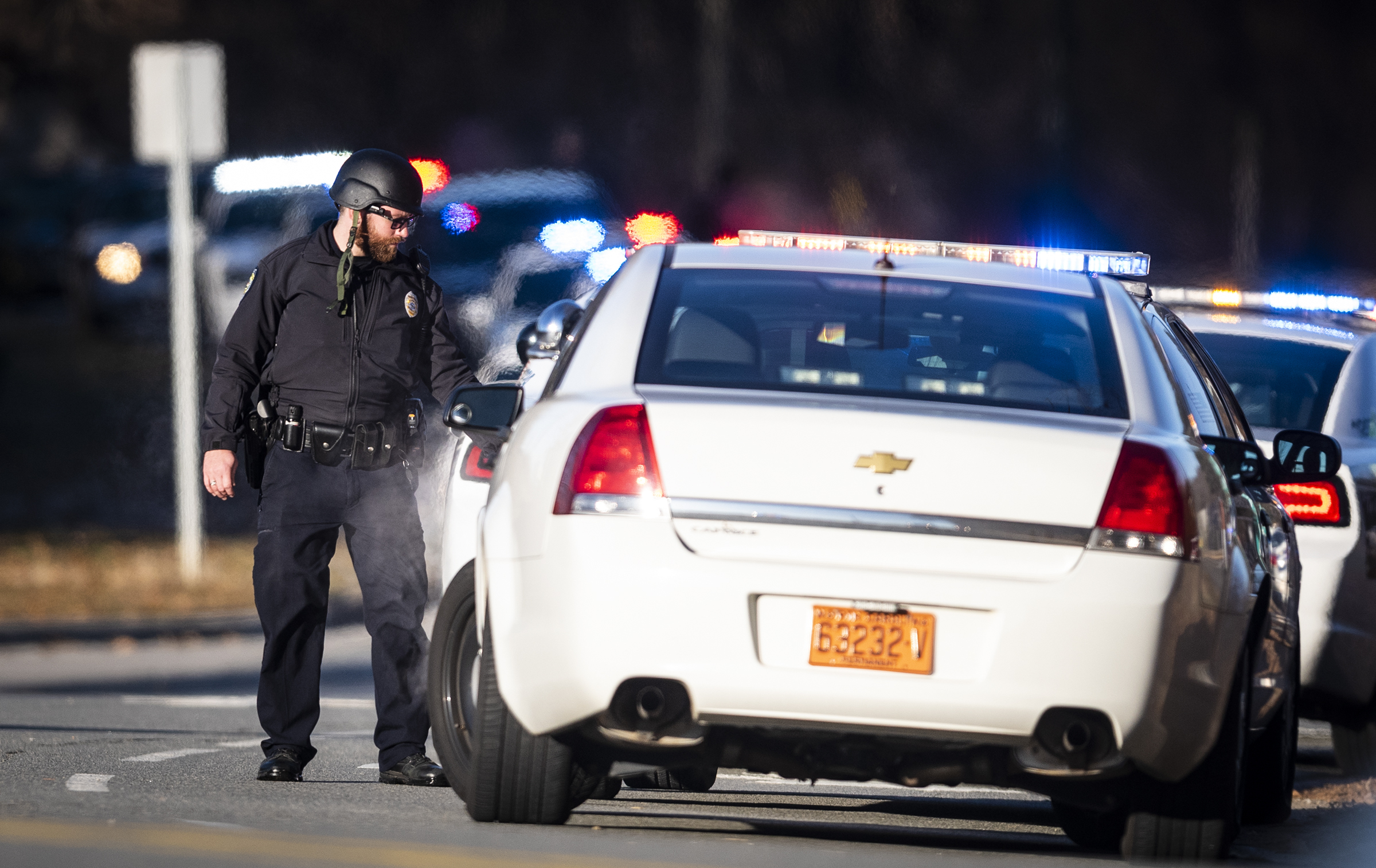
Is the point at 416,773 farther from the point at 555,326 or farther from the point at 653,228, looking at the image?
the point at 653,228

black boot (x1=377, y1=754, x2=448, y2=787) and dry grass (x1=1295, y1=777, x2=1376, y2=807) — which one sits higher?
black boot (x1=377, y1=754, x2=448, y2=787)

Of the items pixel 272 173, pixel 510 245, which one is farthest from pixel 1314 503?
pixel 272 173

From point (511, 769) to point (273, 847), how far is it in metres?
0.62

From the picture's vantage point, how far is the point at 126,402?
28250mm

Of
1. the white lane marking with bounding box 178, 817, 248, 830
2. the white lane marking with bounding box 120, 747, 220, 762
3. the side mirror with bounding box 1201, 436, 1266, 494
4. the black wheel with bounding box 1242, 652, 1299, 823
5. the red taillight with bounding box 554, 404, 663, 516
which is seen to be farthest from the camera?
the white lane marking with bounding box 120, 747, 220, 762

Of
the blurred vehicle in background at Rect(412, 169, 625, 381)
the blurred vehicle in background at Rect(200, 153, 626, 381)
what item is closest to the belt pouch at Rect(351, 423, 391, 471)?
the blurred vehicle in background at Rect(200, 153, 626, 381)

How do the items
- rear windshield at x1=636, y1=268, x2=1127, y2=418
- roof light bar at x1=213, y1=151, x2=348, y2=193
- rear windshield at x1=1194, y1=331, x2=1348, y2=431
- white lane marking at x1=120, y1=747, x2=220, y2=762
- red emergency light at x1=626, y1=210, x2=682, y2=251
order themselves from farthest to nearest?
1. roof light bar at x1=213, y1=151, x2=348, y2=193
2. red emergency light at x1=626, y1=210, x2=682, y2=251
3. rear windshield at x1=1194, y1=331, x2=1348, y2=431
4. white lane marking at x1=120, y1=747, x2=220, y2=762
5. rear windshield at x1=636, y1=268, x2=1127, y2=418

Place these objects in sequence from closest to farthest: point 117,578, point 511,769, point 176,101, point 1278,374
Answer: point 511,769
point 1278,374
point 117,578
point 176,101

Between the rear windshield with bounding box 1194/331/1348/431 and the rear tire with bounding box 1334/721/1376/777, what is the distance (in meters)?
1.14

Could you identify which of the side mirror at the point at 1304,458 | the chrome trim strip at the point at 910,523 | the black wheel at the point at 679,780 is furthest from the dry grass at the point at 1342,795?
the chrome trim strip at the point at 910,523

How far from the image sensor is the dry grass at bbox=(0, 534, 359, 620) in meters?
15.0

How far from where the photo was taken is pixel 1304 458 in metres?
7.34

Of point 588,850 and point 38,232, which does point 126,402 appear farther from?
point 588,850

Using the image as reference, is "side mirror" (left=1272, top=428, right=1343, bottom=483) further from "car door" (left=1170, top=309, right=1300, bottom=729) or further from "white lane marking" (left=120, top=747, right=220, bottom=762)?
"white lane marking" (left=120, top=747, right=220, bottom=762)
